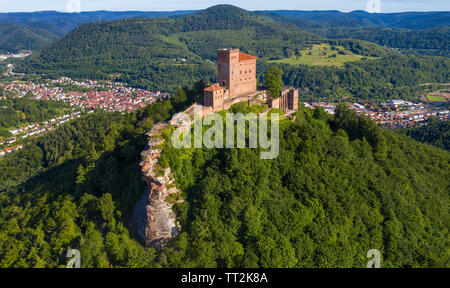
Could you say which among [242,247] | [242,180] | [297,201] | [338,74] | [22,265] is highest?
[338,74]

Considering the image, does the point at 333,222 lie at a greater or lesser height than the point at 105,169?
lesser

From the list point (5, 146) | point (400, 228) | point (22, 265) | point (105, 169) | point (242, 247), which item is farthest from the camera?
point (5, 146)

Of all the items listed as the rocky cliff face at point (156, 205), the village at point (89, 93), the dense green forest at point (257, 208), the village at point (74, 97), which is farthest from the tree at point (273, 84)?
the village at point (89, 93)

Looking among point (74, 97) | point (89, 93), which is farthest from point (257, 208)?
point (89, 93)

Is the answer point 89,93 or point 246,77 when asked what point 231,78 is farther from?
point 89,93

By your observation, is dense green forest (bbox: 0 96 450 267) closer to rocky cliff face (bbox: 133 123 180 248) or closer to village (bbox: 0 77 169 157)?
rocky cliff face (bbox: 133 123 180 248)

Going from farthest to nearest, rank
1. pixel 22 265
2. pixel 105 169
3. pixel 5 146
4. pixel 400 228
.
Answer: pixel 5 146
pixel 105 169
pixel 400 228
pixel 22 265

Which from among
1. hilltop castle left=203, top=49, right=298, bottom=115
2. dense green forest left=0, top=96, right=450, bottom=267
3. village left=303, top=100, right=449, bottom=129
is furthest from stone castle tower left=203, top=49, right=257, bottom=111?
village left=303, top=100, right=449, bottom=129

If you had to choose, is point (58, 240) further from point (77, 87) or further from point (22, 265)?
point (77, 87)
